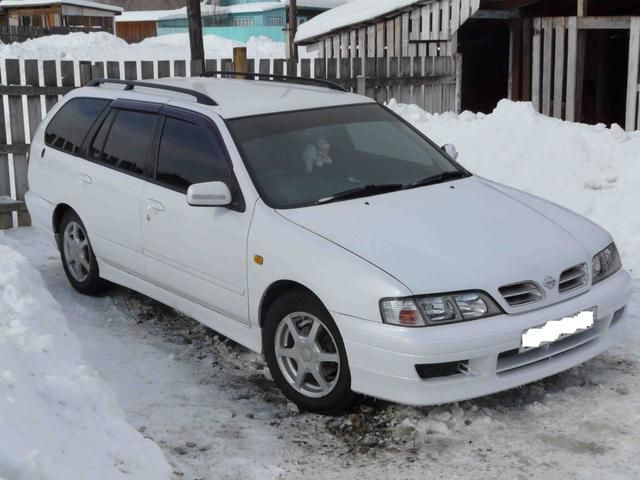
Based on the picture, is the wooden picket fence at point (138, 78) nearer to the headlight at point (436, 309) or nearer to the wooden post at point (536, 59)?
the wooden post at point (536, 59)

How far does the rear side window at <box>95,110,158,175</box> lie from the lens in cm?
605

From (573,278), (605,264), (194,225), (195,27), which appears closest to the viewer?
(573,278)

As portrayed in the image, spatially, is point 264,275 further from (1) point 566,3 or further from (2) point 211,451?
(1) point 566,3

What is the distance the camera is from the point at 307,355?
4.65 meters

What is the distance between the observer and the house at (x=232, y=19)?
48.8 metres

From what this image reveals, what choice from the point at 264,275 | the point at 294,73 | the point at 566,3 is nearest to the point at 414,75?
the point at 294,73

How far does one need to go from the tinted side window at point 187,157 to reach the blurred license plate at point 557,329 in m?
2.03

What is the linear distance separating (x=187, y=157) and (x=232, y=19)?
160ft

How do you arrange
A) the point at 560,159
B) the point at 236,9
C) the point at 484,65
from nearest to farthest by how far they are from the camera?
the point at 560,159, the point at 484,65, the point at 236,9

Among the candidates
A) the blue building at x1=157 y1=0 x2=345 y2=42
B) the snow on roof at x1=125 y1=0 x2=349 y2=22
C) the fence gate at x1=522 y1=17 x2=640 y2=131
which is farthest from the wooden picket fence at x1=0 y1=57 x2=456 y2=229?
the snow on roof at x1=125 y1=0 x2=349 y2=22

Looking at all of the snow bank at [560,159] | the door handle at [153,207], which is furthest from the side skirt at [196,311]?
the snow bank at [560,159]

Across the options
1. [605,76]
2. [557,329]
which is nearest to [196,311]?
[557,329]

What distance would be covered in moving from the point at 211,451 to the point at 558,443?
1722 mm

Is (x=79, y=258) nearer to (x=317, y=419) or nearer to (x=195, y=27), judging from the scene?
(x=317, y=419)
